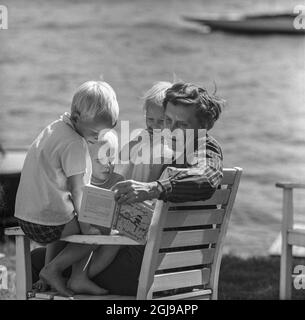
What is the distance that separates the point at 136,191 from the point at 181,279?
15.2 inches

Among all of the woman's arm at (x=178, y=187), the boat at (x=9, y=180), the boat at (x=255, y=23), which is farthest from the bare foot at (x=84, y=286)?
the boat at (x=255, y=23)

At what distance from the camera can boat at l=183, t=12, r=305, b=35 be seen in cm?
3136

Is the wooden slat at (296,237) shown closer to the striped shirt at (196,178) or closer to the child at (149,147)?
the child at (149,147)

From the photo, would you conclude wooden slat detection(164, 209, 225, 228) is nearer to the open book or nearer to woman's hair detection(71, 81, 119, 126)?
the open book

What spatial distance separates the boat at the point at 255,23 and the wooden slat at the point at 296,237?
27089 millimetres

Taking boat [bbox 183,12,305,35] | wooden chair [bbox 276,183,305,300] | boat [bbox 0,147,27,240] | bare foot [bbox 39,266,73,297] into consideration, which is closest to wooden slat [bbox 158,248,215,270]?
bare foot [bbox 39,266,73,297]

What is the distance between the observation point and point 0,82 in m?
22.6

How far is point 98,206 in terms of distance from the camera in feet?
9.13

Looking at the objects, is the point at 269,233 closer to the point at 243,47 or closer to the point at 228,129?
the point at 228,129

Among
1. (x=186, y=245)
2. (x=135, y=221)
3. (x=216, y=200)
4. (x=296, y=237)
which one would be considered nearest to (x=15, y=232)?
(x=135, y=221)

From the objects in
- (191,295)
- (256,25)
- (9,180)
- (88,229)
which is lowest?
(191,295)

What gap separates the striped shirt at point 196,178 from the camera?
2.73 meters

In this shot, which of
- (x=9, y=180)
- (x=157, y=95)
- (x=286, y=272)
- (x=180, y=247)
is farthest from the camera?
(x=9, y=180)

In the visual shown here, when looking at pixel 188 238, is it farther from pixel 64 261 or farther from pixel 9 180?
pixel 9 180
